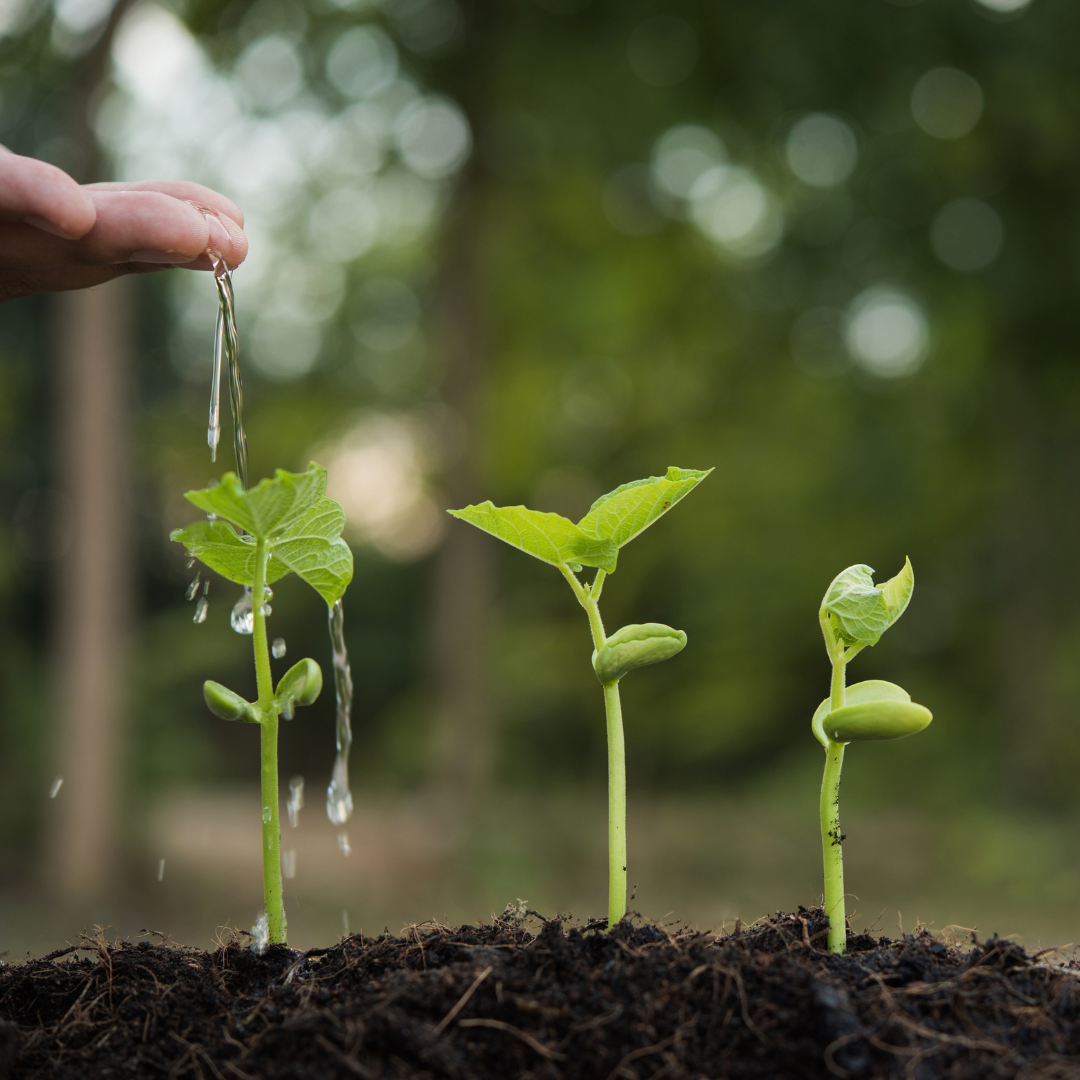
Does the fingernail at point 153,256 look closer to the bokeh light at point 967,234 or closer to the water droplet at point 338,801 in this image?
the water droplet at point 338,801

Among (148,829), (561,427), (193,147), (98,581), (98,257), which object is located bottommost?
(148,829)

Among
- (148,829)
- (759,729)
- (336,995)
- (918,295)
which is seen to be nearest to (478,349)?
(918,295)

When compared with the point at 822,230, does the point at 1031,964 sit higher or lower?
lower

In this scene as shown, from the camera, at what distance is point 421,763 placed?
657 cm

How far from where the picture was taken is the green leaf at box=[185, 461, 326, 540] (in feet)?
2.47

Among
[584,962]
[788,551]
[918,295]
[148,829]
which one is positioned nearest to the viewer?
[584,962]

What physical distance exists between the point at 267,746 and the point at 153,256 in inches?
21.2

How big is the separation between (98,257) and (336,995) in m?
0.79

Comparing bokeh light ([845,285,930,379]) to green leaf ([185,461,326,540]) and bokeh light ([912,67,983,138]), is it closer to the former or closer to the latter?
bokeh light ([912,67,983,138])

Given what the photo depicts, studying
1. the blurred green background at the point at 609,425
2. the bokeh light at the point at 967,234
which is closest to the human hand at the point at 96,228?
the blurred green background at the point at 609,425

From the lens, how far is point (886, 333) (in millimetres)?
6414

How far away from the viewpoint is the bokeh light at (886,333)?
227 inches

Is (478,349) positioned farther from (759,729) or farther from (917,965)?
(917,965)

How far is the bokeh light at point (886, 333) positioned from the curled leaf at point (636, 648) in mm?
5455
